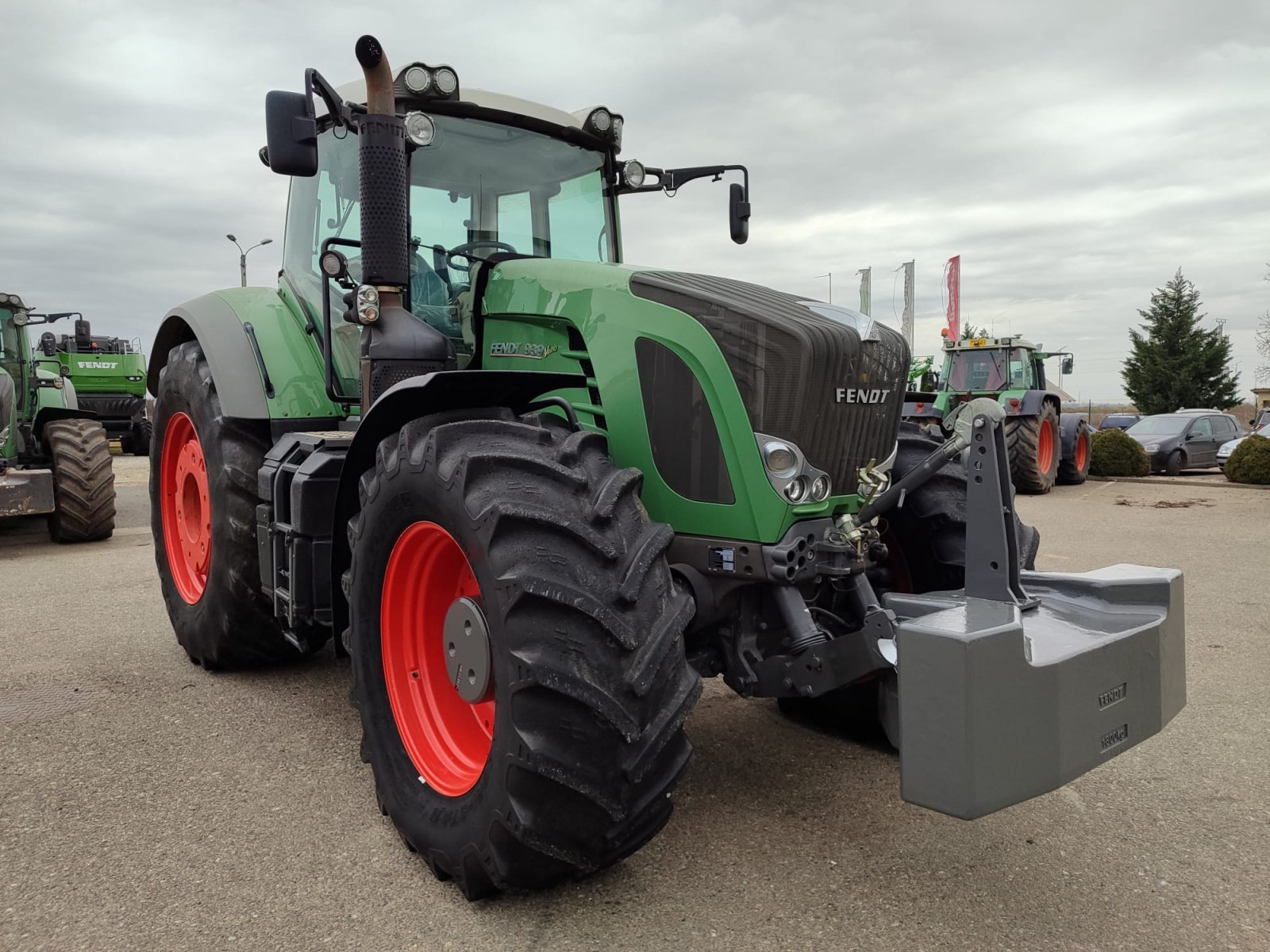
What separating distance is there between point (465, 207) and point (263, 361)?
1.18 meters

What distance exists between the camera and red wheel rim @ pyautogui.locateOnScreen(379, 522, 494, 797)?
2910mm

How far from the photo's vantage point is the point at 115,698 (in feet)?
13.7

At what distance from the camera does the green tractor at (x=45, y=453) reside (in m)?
8.40

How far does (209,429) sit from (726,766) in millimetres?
2694

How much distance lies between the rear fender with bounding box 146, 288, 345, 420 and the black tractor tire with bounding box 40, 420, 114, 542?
17.5ft

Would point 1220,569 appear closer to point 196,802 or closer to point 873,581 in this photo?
point 873,581

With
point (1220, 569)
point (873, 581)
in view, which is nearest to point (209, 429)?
point (873, 581)

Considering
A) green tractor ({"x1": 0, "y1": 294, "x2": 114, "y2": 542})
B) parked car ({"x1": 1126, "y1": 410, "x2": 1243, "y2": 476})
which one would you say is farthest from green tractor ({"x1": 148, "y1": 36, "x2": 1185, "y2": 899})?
parked car ({"x1": 1126, "y1": 410, "x2": 1243, "y2": 476})

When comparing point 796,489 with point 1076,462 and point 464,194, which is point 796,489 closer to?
point 464,194

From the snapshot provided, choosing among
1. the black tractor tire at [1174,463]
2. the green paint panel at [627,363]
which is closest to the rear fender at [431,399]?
the green paint panel at [627,363]

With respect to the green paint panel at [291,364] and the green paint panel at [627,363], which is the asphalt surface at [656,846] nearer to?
the green paint panel at [627,363]

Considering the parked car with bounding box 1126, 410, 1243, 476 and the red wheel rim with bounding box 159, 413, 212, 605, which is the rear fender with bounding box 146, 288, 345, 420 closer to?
the red wheel rim with bounding box 159, 413, 212, 605

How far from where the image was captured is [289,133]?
3.11 metres

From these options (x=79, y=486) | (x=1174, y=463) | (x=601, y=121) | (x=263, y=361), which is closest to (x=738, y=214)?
(x=601, y=121)
